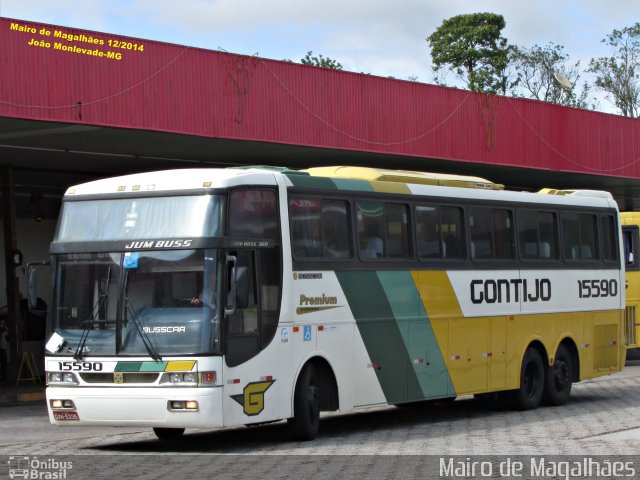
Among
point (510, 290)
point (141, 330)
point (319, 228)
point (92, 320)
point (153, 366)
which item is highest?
point (319, 228)

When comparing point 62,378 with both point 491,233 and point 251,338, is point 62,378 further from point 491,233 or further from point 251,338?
point 491,233

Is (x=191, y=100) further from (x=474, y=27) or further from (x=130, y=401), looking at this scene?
(x=474, y=27)

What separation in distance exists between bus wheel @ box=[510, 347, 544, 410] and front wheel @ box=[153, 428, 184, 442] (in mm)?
5871

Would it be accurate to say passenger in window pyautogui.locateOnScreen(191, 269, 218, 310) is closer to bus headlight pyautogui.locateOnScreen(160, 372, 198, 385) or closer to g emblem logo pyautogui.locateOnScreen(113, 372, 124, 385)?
bus headlight pyautogui.locateOnScreen(160, 372, 198, 385)

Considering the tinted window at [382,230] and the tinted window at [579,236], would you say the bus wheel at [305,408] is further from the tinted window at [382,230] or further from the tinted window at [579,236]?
the tinted window at [579,236]

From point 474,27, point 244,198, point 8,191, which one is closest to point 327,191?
point 244,198

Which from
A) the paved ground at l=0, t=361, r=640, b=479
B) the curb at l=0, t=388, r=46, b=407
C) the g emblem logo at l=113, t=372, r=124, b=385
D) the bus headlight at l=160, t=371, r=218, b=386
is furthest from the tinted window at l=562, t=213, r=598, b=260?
the curb at l=0, t=388, r=46, b=407

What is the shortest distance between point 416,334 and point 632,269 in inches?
479

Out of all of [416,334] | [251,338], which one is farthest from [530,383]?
[251,338]

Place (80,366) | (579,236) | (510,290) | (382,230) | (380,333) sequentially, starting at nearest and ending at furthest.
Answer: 1. (80,366)
2. (380,333)
3. (382,230)
4. (510,290)
5. (579,236)

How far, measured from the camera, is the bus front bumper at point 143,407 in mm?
12766

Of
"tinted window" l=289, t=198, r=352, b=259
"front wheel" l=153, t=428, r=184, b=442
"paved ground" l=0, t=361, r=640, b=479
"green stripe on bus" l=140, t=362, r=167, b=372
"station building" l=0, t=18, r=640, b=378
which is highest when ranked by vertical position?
"station building" l=0, t=18, r=640, b=378

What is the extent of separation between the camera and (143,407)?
508 inches

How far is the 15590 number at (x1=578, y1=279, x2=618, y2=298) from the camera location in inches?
779
